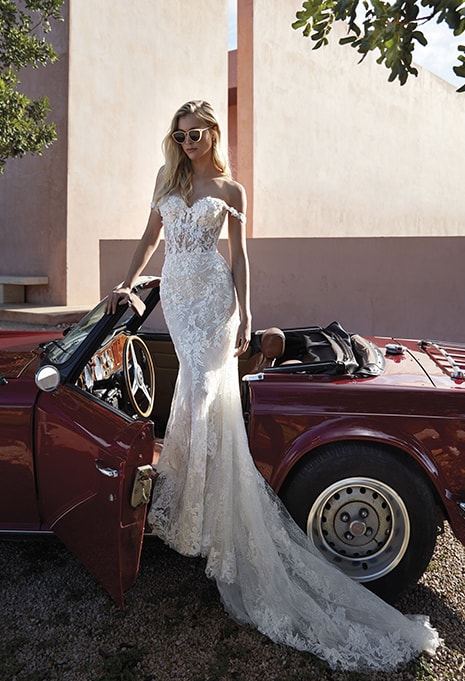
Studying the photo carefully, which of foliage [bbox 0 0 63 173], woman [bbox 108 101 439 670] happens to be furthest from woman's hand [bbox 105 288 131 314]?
foliage [bbox 0 0 63 173]

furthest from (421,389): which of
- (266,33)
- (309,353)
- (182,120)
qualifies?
(266,33)

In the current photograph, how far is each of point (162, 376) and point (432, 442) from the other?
5.44 ft

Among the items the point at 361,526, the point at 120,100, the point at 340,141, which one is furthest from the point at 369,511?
the point at 340,141

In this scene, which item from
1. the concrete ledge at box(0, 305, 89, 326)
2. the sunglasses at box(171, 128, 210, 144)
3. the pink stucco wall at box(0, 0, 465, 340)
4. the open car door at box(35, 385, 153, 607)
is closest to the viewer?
the open car door at box(35, 385, 153, 607)

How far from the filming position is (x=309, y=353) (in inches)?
121

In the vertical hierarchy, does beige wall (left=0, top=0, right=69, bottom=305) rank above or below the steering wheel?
above

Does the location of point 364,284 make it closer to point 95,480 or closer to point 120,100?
point 120,100

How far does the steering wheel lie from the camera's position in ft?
9.08

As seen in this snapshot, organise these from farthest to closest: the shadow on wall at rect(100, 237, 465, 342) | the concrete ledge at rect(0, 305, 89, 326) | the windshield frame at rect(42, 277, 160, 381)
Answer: the concrete ledge at rect(0, 305, 89, 326)
the shadow on wall at rect(100, 237, 465, 342)
the windshield frame at rect(42, 277, 160, 381)

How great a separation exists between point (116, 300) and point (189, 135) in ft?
2.66

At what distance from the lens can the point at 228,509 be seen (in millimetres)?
2549

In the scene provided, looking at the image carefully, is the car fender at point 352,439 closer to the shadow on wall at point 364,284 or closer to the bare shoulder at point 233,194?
the bare shoulder at point 233,194

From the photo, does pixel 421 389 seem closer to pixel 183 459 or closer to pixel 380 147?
pixel 183 459

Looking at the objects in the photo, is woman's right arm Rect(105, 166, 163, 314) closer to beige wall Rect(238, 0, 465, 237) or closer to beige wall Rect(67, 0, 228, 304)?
beige wall Rect(67, 0, 228, 304)
